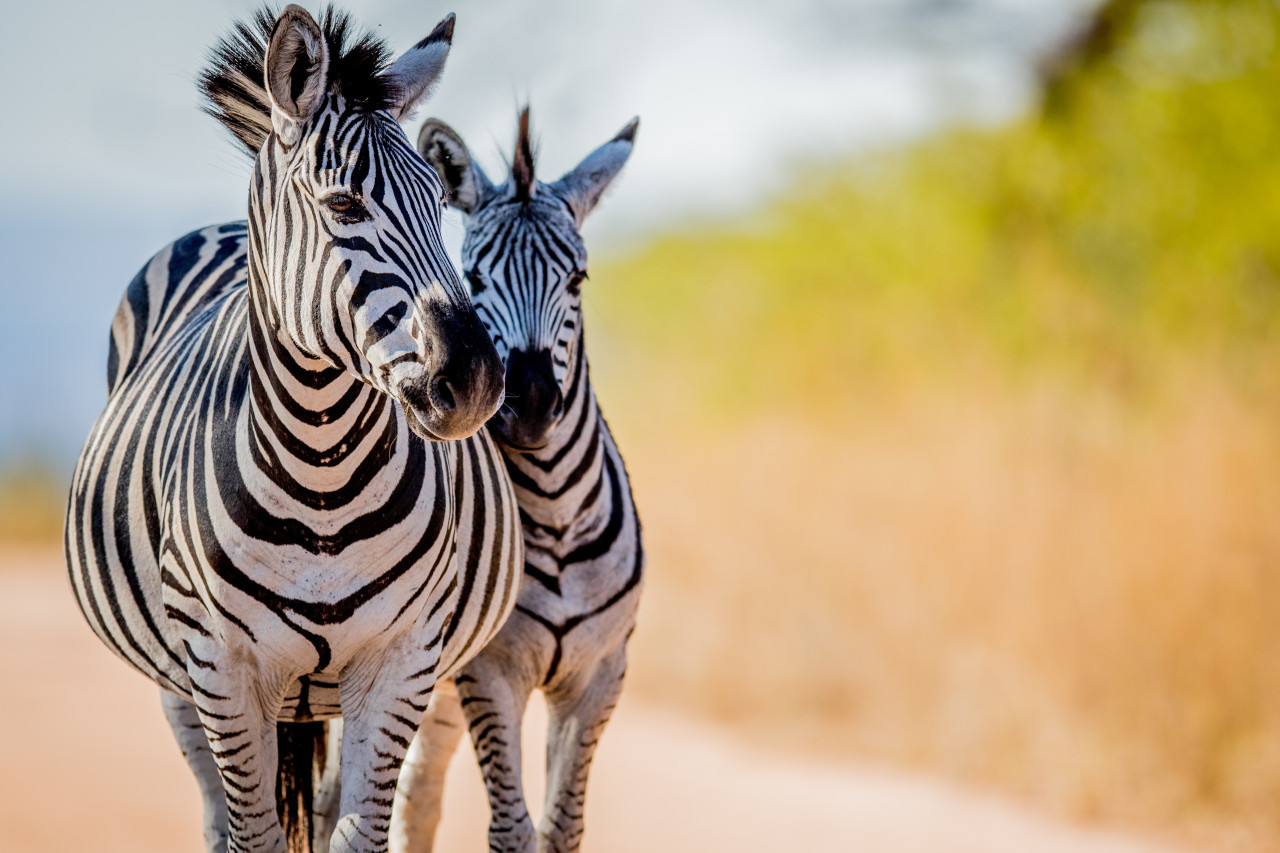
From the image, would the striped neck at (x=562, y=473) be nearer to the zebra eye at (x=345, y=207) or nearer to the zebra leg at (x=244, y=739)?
the zebra leg at (x=244, y=739)

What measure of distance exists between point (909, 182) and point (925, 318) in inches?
114

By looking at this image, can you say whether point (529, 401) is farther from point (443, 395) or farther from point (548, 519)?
point (443, 395)

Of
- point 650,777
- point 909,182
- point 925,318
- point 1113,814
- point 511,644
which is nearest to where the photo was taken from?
point 511,644

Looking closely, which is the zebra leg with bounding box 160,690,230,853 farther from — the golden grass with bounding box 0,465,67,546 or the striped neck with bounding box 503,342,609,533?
the golden grass with bounding box 0,465,67,546

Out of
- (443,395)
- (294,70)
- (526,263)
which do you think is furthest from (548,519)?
(294,70)

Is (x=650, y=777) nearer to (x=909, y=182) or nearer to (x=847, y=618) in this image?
(x=847, y=618)

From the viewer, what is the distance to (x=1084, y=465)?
8.72 metres

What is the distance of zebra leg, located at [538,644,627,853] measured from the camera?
12.7ft

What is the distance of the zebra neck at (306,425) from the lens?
9.03 ft

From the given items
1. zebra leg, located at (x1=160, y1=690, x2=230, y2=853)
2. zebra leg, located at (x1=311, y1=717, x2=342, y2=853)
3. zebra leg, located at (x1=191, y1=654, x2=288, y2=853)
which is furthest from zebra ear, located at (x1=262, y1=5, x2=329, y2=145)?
zebra leg, located at (x1=311, y1=717, x2=342, y2=853)

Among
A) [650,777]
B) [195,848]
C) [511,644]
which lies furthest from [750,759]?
[511,644]

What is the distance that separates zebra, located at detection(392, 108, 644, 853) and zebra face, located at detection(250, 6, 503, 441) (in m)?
0.85

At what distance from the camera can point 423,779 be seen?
4.27 m

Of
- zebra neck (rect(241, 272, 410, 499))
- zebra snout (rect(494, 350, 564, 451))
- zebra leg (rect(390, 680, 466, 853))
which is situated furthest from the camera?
zebra leg (rect(390, 680, 466, 853))
